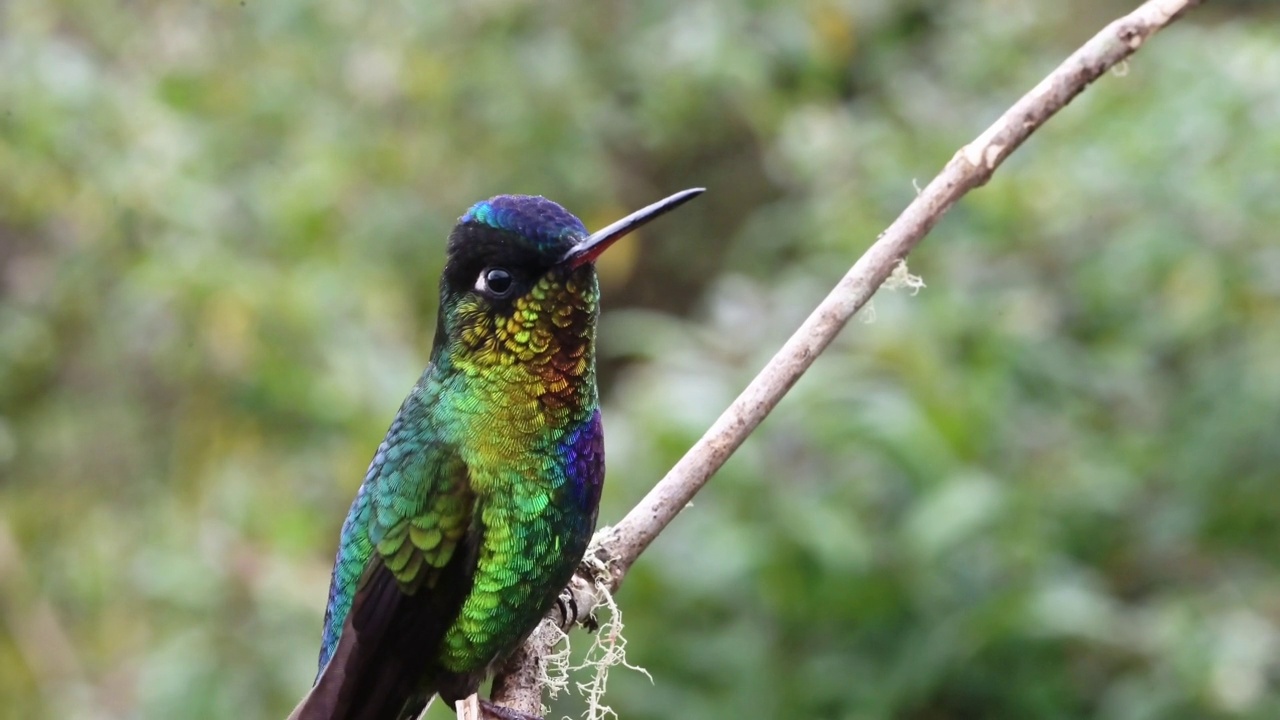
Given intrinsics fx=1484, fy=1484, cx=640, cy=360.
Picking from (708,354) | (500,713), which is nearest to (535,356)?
(500,713)

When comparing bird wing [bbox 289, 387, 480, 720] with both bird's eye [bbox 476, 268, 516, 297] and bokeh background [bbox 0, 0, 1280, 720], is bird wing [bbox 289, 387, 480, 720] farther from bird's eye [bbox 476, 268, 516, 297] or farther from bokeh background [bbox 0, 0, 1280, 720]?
bokeh background [bbox 0, 0, 1280, 720]

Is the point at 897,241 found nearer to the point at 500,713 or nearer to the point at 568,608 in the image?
the point at 568,608

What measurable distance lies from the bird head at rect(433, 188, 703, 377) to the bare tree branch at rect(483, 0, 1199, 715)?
26cm

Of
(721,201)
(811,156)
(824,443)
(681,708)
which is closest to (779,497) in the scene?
(824,443)

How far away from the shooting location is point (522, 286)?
92.3 inches

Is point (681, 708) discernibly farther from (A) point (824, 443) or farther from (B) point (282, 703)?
(B) point (282, 703)

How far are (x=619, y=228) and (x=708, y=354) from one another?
1.99 m

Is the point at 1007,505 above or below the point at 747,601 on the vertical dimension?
above

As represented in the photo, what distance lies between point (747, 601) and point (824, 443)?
1.46 feet

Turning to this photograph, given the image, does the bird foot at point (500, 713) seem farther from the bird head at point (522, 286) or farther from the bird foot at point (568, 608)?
the bird head at point (522, 286)

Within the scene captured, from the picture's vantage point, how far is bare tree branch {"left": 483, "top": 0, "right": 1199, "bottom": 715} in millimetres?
2236

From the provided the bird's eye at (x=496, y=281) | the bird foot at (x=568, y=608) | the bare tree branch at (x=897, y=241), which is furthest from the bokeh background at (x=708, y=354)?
the bird's eye at (x=496, y=281)

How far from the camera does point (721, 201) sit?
7512 millimetres

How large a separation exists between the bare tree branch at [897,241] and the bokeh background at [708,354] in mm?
1142
